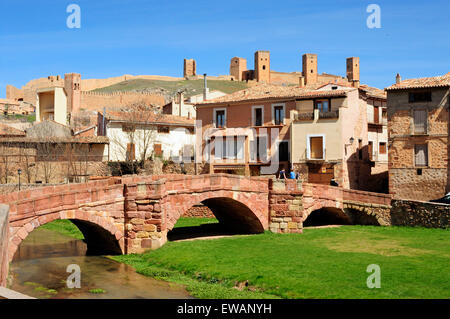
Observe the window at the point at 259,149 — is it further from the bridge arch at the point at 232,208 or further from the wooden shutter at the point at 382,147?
the bridge arch at the point at 232,208

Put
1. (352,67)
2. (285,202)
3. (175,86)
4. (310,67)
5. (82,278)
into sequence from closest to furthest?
(82,278) → (285,202) → (352,67) → (310,67) → (175,86)

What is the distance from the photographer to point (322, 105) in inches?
1389

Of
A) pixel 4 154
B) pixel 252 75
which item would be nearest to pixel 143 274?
pixel 4 154

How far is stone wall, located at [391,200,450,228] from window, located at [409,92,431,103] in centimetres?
821

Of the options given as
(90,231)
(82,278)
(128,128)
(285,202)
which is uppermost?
(128,128)

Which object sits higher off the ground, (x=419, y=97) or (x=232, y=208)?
(x=419, y=97)

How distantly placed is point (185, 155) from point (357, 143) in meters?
15.0

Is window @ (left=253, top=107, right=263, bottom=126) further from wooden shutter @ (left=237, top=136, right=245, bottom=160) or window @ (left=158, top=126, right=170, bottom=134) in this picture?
window @ (left=158, top=126, right=170, bottom=134)

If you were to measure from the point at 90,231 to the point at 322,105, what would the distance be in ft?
64.5

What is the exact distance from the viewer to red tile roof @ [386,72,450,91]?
98.8 ft

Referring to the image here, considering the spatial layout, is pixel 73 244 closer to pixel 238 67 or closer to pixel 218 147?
pixel 218 147

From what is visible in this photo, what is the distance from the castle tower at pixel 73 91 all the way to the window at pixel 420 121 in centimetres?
5363

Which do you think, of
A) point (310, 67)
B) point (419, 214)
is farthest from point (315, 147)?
point (310, 67)
